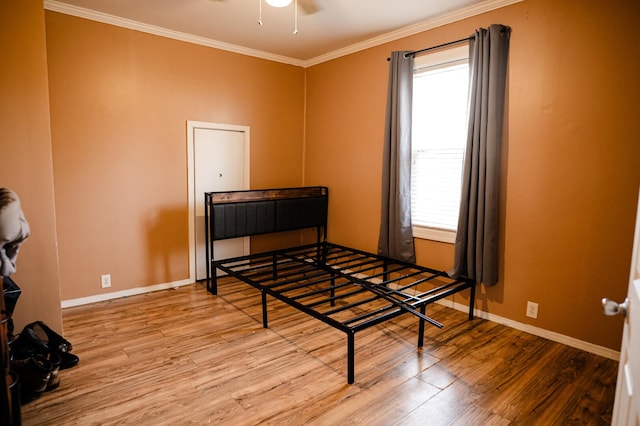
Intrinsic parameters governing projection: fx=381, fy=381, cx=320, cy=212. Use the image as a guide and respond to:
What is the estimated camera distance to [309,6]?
308 cm

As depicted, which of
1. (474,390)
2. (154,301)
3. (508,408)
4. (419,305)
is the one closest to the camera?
(508,408)

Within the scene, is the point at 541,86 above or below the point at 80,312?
above

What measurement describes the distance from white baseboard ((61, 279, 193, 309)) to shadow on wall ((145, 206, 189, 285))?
0.04 metres

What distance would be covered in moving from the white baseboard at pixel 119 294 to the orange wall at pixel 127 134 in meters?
0.05

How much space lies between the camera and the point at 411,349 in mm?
2719

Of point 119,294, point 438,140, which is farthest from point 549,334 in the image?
point 119,294

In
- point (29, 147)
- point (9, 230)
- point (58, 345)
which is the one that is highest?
point (29, 147)

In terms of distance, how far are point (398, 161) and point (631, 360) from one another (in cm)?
271

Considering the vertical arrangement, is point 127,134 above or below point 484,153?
above

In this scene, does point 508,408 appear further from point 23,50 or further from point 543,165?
point 23,50

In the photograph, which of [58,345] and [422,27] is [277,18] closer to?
[422,27]

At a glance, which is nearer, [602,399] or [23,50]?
[602,399]

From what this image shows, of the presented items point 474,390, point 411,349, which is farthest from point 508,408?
point 411,349

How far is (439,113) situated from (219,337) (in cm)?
267
